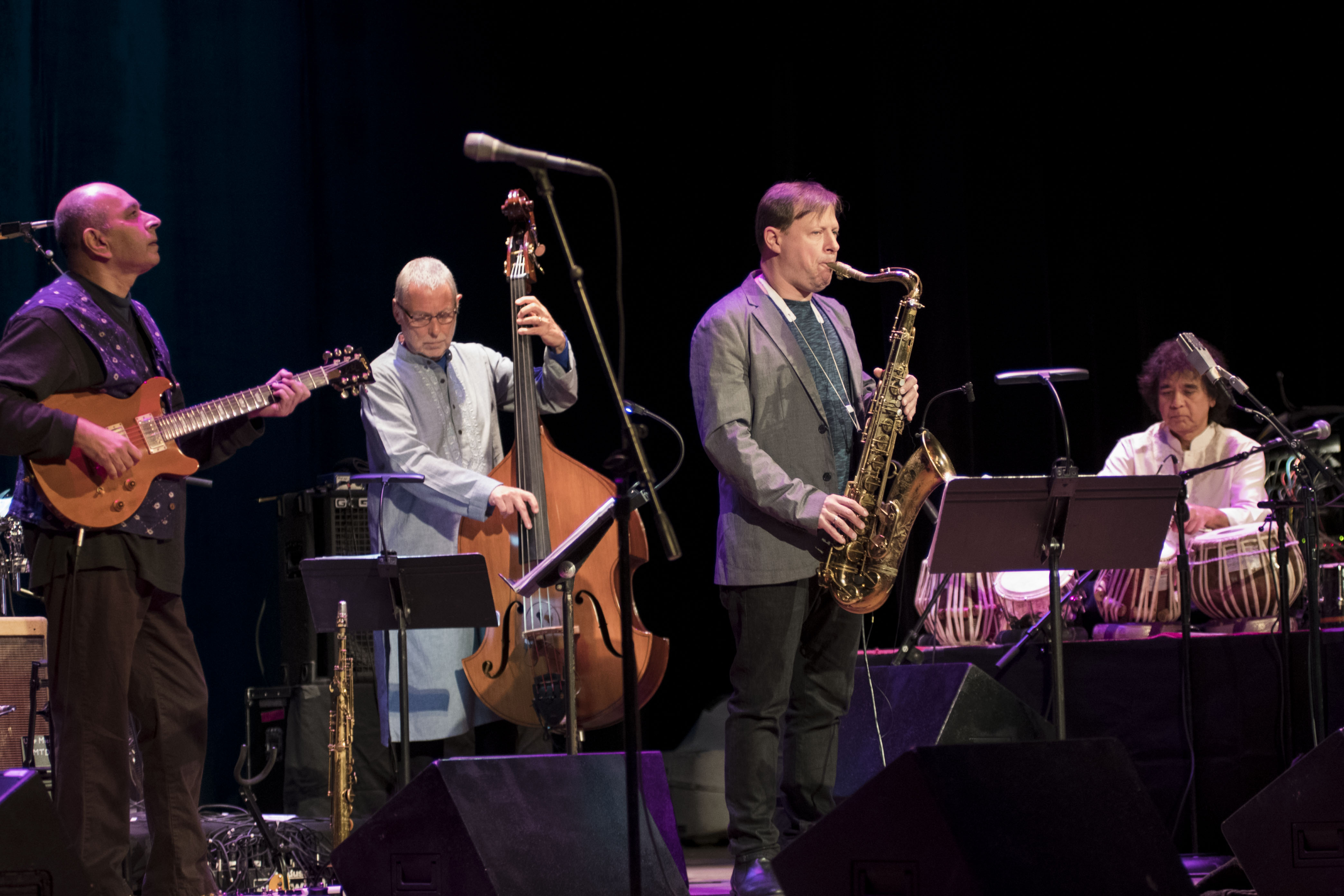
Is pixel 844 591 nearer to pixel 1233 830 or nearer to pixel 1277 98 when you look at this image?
pixel 1233 830

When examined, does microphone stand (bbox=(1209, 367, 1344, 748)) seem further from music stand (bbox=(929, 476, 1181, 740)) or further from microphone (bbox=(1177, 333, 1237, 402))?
music stand (bbox=(929, 476, 1181, 740))

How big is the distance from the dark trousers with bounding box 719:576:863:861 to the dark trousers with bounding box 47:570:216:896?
1.44 metres

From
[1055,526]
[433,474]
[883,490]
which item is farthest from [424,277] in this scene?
[1055,526]

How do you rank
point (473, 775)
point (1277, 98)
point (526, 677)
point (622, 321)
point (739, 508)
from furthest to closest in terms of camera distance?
point (1277, 98) < point (526, 677) < point (739, 508) < point (473, 775) < point (622, 321)

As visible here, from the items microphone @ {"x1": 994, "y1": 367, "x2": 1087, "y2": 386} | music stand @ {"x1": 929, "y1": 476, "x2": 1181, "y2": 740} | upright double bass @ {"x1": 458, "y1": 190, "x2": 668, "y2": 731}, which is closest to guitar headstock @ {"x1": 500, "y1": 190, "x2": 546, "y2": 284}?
upright double bass @ {"x1": 458, "y1": 190, "x2": 668, "y2": 731}

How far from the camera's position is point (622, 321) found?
255cm

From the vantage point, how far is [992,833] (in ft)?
8.37

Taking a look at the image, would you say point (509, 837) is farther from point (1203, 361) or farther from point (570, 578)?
point (1203, 361)

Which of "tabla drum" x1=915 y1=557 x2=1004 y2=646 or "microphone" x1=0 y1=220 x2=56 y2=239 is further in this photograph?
"tabla drum" x1=915 y1=557 x2=1004 y2=646

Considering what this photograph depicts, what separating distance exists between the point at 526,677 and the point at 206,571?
6.97 feet

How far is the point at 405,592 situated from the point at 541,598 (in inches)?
19.3

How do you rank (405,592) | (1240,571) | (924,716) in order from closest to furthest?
1. (405,592)
2. (924,716)
3. (1240,571)

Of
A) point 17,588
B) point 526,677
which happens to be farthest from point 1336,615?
point 17,588

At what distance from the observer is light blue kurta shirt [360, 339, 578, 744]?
14.3 ft
